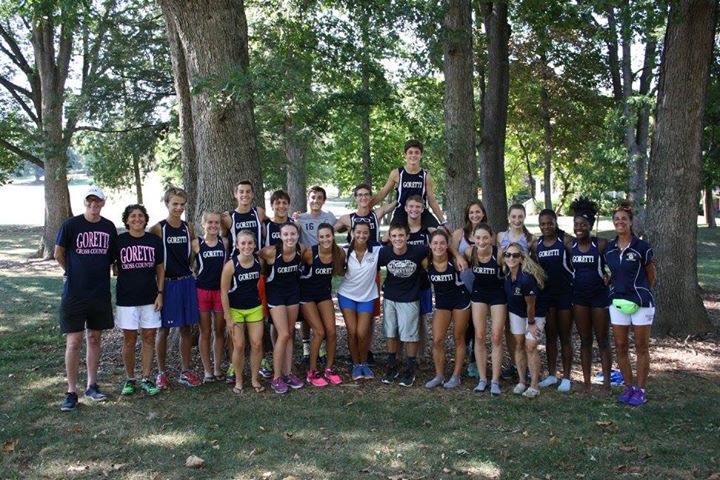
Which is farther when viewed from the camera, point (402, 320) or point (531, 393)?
point (402, 320)

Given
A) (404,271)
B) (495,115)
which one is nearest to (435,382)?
(404,271)

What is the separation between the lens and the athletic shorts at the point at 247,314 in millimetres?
6344

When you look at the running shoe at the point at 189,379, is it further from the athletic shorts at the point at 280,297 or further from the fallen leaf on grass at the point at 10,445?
the fallen leaf on grass at the point at 10,445

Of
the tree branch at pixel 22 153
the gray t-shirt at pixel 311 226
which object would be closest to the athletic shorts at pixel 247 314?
the gray t-shirt at pixel 311 226

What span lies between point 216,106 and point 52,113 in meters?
15.2

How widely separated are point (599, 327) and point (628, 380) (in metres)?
0.58

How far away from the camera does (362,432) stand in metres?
5.43

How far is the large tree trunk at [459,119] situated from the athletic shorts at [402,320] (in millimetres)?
3828

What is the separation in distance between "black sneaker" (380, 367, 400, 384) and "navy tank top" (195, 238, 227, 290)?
2008 millimetres

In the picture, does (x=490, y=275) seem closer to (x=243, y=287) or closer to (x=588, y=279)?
(x=588, y=279)

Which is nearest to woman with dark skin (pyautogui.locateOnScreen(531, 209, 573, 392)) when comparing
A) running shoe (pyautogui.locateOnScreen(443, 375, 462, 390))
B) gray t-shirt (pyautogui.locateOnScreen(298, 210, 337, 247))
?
running shoe (pyautogui.locateOnScreen(443, 375, 462, 390))

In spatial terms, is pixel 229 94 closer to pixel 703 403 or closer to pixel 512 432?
pixel 512 432

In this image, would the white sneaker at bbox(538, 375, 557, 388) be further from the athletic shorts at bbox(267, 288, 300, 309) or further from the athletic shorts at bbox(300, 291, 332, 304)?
the athletic shorts at bbox(267, 288, 300, 309)

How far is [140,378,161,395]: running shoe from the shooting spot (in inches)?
252
